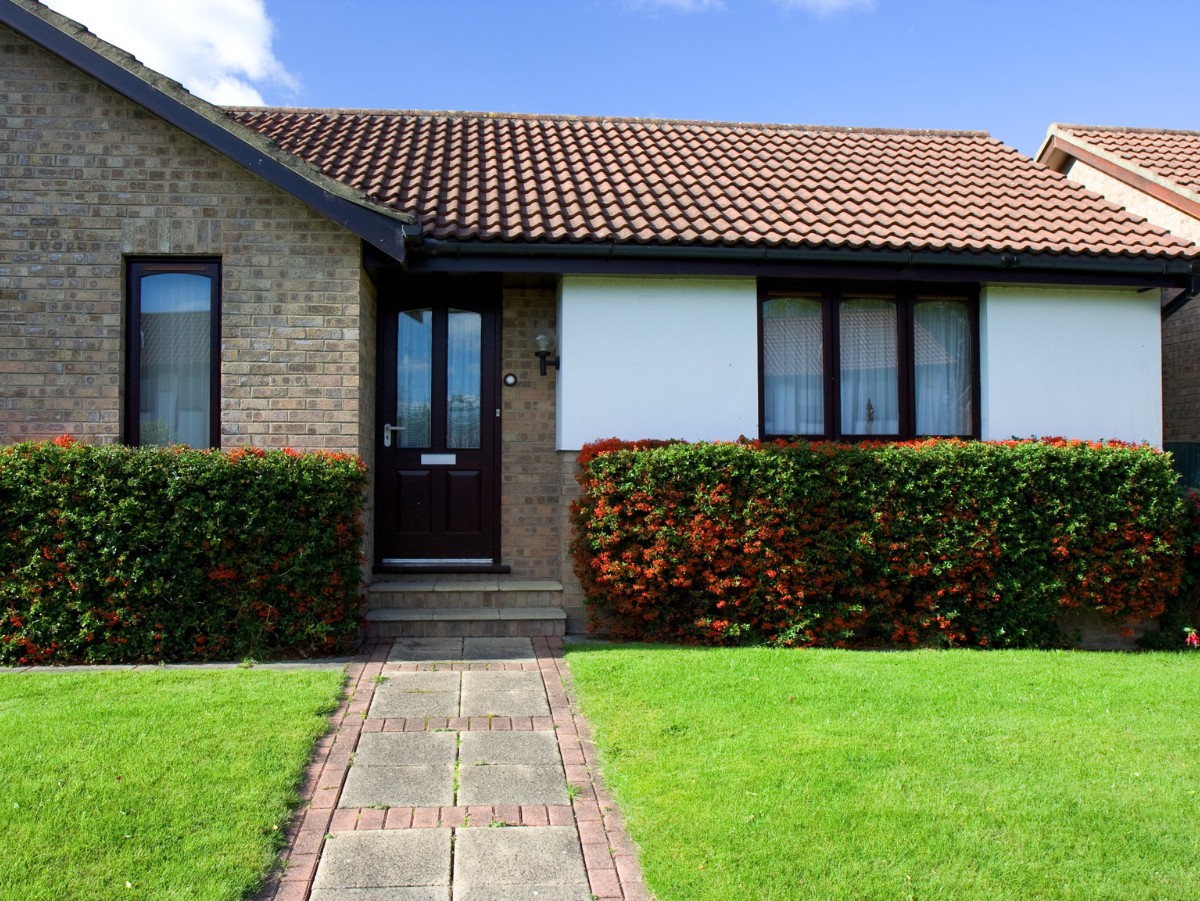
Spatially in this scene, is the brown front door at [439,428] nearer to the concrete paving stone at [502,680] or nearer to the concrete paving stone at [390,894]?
the concrete paving stone at [502,680]

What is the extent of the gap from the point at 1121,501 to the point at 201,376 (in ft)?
25.9

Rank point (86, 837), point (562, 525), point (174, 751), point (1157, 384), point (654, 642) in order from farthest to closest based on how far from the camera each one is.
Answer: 1. point (1157, 384)
2. point (562, 525)
3. point (654, 642)
4. point (174, 751)
5. point (86, 837)

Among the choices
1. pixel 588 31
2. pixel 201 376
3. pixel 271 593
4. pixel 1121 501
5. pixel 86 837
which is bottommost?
pixel 86 837

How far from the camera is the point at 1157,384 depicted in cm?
891

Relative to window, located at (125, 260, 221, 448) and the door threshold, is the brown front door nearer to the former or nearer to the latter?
the door threshold

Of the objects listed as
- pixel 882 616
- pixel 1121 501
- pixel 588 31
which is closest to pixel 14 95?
pixel 588 31

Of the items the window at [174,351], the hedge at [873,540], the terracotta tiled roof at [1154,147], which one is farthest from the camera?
the terracotta tiled roof at [1154,147]

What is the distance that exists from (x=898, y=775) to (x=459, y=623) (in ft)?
13.4

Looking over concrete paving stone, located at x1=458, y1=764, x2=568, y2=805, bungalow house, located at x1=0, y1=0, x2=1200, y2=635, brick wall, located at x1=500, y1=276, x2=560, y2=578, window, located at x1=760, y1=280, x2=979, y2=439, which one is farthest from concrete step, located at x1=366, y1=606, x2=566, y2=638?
concrete paving stone, located at x1=458, y1=764, x2=568, y2=805

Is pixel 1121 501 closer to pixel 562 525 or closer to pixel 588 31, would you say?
pixel 562 525

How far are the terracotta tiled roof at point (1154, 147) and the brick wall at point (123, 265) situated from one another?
418 inches

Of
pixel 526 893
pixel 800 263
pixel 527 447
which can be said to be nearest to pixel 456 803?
pixel 526 893

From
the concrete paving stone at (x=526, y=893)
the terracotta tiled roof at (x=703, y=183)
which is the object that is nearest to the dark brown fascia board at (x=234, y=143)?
the terracotta tiled roof at (x=703, y=183)

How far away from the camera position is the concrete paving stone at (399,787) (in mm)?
4184
